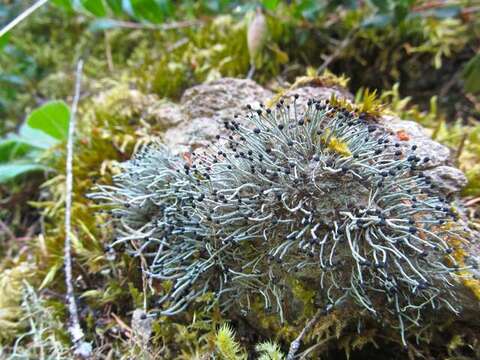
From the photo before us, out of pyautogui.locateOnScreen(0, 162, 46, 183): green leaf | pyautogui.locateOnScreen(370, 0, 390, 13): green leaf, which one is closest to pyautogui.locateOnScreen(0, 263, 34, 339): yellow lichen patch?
pyautogui.locateOnScreen(0, 162, 46, 183): green leaf

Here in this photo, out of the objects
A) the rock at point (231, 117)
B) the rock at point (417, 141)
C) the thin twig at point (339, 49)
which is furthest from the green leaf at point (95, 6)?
the rock at point (417, 141)

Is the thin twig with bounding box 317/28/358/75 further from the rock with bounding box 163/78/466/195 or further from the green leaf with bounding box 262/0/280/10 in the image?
the rock with bounding box 163/78/466/195

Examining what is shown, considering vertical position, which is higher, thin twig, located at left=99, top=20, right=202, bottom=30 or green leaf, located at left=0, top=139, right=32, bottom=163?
thin twig, located at left=99, top=20, right=202, bottom=30

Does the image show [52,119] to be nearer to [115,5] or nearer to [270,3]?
[115,5]

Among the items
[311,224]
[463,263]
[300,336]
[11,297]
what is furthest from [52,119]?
[463,263]

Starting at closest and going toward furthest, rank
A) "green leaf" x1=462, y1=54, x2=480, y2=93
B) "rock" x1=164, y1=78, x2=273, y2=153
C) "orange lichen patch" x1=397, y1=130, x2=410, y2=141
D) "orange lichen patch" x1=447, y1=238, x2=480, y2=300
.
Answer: "orange lichen patch" x1=447, y1=238, x2=480, y2=300 < "orange lichen patch" x1=397, y1=130, x2=410, y2=141 < "rock" x1=164, y1=78, x2=273, y2=153 < "green leaf" x1=462, y1=54, x2=480, y2=93
